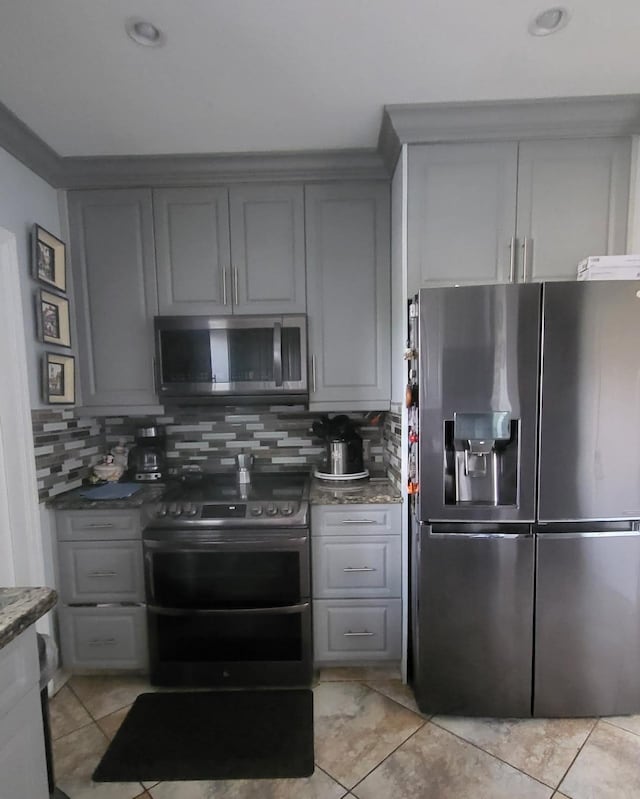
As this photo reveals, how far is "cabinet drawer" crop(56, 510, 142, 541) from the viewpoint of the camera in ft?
6.05

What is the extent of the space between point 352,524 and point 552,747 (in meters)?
1.12

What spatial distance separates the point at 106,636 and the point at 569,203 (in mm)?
2920

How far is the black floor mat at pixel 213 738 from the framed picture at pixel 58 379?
1446 millimetres

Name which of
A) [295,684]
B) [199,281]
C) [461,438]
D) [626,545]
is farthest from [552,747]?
[199,281]

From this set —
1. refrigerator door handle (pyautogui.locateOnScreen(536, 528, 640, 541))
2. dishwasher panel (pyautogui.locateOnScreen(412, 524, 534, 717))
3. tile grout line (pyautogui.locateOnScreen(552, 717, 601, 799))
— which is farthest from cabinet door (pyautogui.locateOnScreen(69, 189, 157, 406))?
tile grout line (pyautogui.locateOnScreen(552, 717, 601, 799))

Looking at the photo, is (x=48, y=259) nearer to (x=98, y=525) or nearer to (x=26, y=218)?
(x=26, y=218)

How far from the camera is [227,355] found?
1.96 metres

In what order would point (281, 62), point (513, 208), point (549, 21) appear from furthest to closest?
1. point (513, 208)
2. point (281, 62)
3. point (549, 21)

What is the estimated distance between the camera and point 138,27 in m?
1.19

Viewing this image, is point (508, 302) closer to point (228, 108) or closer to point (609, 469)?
point (609, 469)

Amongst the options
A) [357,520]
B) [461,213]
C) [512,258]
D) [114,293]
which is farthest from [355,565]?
[114,293]

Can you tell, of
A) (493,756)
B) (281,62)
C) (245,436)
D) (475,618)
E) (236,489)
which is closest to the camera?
(281,62)

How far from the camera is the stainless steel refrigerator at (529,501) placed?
1.47 metres

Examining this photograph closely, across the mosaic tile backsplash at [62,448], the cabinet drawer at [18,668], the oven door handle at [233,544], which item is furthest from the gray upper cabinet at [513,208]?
the mosaic tile backsplash at [62,448]
